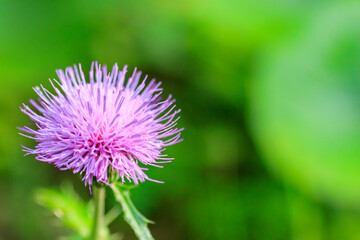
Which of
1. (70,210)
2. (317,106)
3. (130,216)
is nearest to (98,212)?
(130,216)

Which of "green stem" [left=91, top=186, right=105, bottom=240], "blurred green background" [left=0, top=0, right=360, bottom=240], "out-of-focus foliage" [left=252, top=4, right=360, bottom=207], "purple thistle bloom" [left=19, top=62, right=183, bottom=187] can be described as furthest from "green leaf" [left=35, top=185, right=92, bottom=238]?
"out-of-focus foliage" [left=252, top=4, right=360, bottom=207]

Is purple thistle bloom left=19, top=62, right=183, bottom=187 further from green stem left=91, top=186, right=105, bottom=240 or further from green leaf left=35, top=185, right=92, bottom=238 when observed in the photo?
green leaf left=35, top=185, right=92, bottom=238

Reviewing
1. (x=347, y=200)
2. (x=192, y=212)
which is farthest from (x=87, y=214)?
(x=347, y=200)

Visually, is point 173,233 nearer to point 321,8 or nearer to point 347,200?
point 347,200

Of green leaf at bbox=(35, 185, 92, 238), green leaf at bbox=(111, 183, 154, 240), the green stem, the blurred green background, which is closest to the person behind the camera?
green leaf at bbox=(111, 183, 154, 240)

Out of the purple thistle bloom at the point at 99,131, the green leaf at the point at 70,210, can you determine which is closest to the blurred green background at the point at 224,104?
the green leaf at the point at 70,210

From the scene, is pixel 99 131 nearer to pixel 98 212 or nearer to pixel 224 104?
pixel 98 212

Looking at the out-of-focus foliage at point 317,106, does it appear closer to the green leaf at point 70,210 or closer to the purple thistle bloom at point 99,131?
the green leaf at point 70,210
